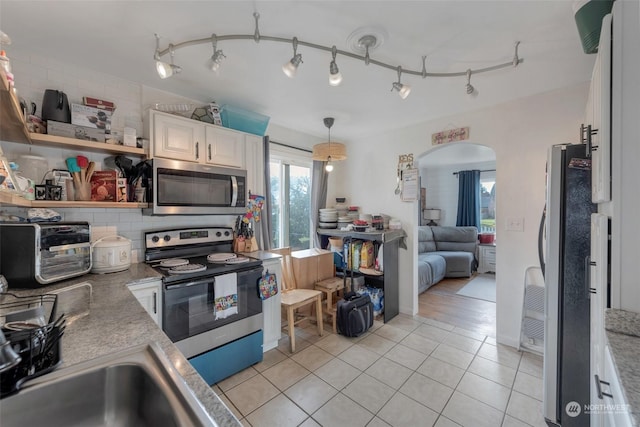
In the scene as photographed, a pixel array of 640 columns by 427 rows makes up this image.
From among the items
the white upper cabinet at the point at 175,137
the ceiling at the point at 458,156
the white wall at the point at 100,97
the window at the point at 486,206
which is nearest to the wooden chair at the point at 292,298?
the white wall at the point at 100,97

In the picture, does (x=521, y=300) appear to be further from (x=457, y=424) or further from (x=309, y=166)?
(x=309, y=166)

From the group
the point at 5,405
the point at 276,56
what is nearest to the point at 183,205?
the point at 276,56

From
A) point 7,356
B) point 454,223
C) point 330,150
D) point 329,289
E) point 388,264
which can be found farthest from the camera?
point 454,223

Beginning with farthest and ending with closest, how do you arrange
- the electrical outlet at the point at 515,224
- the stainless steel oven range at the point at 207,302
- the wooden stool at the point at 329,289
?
the wooden stool at the point at 329,289 < the electrical outlet at the point at 515,224 < the stainless steel oven range at the point at 207,302

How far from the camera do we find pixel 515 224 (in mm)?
2561

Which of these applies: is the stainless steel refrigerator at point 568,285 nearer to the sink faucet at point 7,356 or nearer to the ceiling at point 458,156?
the sink faucet at point 7,356

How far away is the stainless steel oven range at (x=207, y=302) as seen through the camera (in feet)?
5.97

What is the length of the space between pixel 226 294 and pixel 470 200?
5.77 metres

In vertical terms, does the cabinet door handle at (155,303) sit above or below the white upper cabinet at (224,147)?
below

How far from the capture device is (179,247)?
2.35 metres

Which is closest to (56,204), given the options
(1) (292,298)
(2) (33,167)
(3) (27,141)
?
(2) (33,167)

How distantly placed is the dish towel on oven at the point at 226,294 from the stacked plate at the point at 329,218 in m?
1.78

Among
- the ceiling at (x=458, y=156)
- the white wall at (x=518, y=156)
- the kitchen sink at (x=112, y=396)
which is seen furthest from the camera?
the ceiling at (x=458, y=156)

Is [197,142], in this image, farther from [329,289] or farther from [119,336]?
[329,289]
